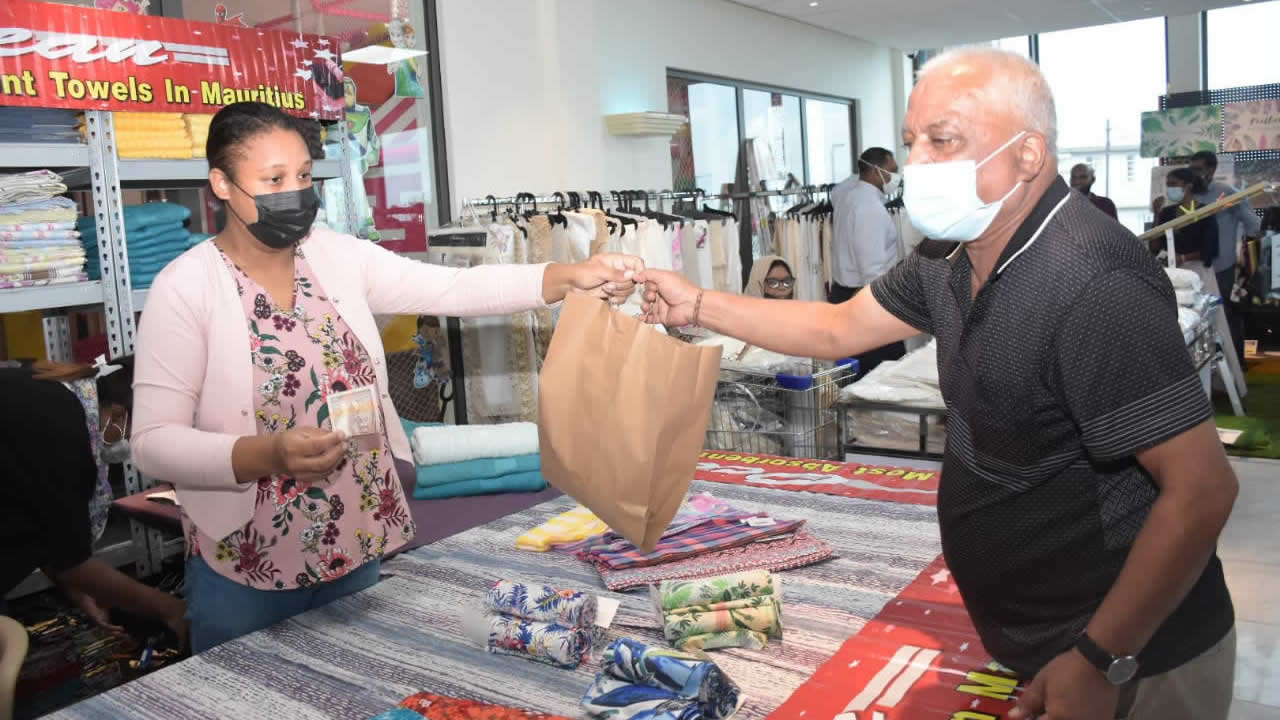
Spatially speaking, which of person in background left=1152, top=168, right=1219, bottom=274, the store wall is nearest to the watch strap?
the store wall

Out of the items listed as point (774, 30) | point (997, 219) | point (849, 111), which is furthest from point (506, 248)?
point (849, 111)

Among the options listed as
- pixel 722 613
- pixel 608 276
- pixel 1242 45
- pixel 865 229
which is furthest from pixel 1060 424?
pixel 1242 45

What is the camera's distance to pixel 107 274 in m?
3.46

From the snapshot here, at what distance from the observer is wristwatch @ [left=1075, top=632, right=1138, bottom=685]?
4.15 ft

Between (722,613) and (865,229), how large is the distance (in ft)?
17.7

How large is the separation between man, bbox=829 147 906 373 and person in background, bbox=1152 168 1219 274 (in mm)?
2431

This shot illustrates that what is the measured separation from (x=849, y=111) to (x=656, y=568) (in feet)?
31.8

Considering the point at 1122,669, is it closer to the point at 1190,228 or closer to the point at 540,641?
the point at 540,641

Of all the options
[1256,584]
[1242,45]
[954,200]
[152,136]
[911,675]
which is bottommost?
[1256,584]

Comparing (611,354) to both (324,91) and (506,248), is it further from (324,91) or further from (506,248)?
(506,248)

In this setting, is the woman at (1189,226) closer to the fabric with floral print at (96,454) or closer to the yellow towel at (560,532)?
the yellow towel at (560,532)

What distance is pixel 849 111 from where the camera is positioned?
→ 11.0 meters

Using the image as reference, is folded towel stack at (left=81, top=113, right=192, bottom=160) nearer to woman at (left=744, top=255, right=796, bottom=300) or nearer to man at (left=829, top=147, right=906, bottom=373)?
woman at (left=744, top=255, right=796, bottom=300)

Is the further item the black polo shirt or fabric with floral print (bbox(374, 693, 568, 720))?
fabric with floral print (bbox(374, 693, 568, 720))
